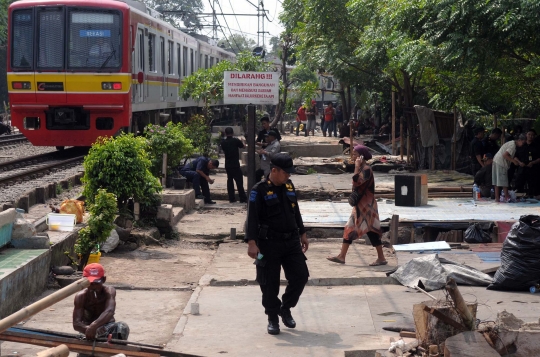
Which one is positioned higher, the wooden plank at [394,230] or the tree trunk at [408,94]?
the tree trunk at [408,94]

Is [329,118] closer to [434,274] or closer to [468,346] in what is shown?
[434,274]

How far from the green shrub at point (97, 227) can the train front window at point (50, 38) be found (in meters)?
7.76

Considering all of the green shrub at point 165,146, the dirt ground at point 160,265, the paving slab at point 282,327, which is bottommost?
the dirt ground at point 160,265

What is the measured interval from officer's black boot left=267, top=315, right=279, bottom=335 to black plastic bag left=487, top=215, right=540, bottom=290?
264 cm

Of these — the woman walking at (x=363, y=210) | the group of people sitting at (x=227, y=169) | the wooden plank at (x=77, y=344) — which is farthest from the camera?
the group of people sitting at (x=227, y=169)

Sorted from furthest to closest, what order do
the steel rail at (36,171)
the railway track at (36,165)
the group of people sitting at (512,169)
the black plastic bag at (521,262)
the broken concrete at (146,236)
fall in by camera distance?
the railway track at (36,165) → the group of people sitting at (512,169) → the steel rail at (36,171) → the broken concrete at (146,236) → the black plastic bag at (521,262)

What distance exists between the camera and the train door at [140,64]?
17.9 meters

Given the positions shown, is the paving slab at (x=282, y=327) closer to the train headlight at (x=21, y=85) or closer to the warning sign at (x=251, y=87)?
the warning sign at (x=251, y=87)

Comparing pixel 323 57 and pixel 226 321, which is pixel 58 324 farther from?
pixel 323 57

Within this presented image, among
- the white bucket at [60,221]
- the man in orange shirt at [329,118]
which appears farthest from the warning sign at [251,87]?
the man in orange shirt at [329,118]

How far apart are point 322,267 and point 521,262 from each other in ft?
8.10

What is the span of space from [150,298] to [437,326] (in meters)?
3.40

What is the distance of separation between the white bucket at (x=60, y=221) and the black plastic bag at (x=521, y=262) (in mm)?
4850

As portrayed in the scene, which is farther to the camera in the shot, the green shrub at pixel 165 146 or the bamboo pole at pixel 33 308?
the green shrub at pixel 165 146
